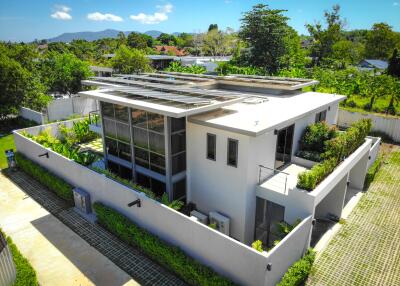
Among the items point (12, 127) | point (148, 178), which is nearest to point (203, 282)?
point (148, 178)

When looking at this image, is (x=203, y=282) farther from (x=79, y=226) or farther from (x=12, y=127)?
(x=12, y=127)

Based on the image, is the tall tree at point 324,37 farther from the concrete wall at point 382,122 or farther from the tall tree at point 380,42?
the concrete wall at point 382,122

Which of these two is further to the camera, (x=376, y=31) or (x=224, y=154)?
(x=376, y=31)

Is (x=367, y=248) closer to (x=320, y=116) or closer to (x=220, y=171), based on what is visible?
(x=220, y=171)

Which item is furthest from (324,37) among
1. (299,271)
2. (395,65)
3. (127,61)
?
(299,271)

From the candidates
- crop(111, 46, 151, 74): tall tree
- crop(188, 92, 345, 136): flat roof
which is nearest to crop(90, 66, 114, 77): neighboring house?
crop(111, 46, 151, 74): tall tree
